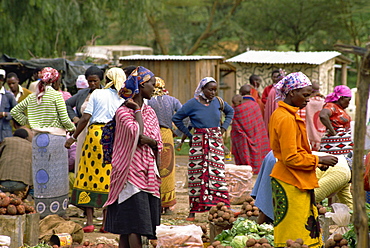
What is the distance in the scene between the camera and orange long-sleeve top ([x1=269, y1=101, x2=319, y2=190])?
439cm

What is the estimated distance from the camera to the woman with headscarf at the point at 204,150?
7684 mm

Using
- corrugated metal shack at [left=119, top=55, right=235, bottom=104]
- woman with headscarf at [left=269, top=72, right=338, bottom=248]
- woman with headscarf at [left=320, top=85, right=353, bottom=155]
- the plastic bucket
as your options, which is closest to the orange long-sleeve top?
woman with headscarf at [left=269, top=72, right=338, bottom=248]

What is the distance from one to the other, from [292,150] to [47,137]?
3.76 meters

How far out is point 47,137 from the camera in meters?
7.22

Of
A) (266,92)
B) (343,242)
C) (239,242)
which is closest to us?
(343,242)

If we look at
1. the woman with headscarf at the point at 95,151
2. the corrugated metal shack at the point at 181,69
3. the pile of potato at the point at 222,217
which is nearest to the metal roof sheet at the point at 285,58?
the corrugated metal shack at the point at 181,69

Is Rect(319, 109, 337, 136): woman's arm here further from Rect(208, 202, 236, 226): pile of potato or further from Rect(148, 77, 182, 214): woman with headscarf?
Rect(208, 202, 236, 226): pile of potato

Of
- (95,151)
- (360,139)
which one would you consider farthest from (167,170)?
(360,139)

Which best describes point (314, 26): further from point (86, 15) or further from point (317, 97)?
point (317, 97)

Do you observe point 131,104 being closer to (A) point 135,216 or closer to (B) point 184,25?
(A) point 135,216

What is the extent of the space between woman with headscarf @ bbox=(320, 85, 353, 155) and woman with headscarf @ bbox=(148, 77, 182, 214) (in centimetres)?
208

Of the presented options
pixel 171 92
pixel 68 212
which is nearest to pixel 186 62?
pixel 171 92

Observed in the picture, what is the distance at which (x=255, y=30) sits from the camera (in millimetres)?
32062

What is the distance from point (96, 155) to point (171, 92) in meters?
9.70
